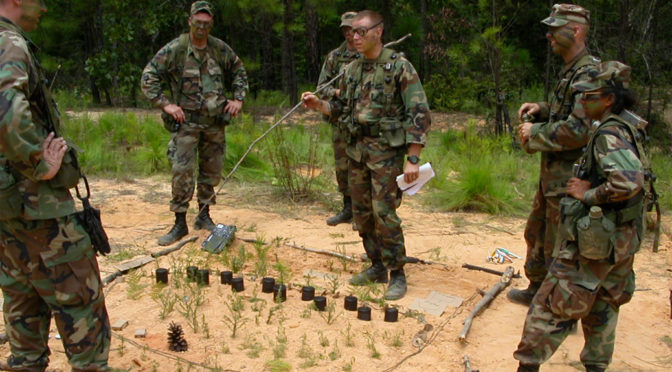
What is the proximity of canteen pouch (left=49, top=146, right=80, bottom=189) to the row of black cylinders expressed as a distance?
6.50 ft

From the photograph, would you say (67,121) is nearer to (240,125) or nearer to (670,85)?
(240,125)

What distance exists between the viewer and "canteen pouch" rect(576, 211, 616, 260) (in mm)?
3127

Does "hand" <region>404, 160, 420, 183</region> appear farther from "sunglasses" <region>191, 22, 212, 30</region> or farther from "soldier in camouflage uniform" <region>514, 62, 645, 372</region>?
"sunglasses" <region>191, 22, 212, 30</region>

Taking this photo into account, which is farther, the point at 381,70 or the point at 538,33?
the point at 538,33

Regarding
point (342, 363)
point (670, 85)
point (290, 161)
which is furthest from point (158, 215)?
point (670, 85)

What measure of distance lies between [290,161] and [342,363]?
4271mm

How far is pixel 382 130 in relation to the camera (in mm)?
4625

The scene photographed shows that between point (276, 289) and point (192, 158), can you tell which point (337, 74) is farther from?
point (276, 289)

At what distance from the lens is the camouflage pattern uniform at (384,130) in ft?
14.9

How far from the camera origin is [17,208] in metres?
2.90

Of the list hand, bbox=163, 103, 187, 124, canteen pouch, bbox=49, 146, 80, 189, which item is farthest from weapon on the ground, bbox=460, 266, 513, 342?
hand, bbox=163, 103, 187, 124

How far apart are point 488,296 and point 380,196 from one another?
1.16 meters

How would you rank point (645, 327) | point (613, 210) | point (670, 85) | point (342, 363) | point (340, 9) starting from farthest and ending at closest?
1. point (340, 9)
2. point (670, 85)
3. point (645, 327)
4. point (342, 363)
5. point (613, 210)

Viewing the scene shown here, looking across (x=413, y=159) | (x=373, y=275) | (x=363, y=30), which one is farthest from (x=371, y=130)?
(x=373, y=275)
